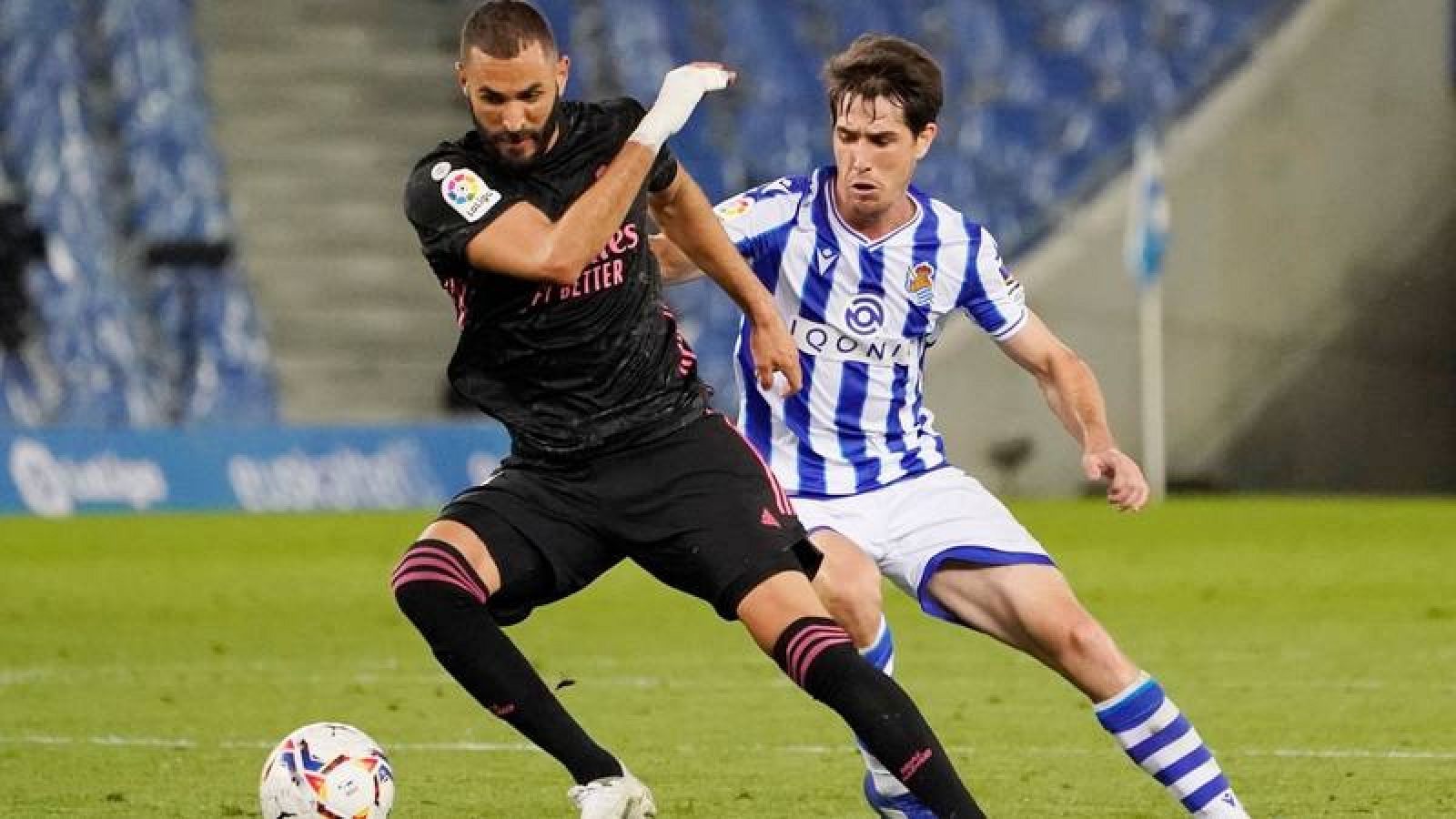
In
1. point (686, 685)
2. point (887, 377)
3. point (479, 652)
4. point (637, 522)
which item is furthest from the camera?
point (686, 685)

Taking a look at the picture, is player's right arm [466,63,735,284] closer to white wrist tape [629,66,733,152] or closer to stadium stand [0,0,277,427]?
white wrist tape [629,66,733,152]

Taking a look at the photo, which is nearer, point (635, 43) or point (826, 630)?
point (826, 630)

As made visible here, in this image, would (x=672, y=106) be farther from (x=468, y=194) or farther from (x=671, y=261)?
(x=671, y=261)

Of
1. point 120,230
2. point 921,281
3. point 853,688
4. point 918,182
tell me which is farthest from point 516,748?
point 918,182

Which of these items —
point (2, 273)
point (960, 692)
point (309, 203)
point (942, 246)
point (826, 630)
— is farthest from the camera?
point (309, 203)

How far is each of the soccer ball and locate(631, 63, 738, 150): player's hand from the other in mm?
1472

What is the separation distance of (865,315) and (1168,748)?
1.34 m

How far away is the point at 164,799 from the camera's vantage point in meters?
6.66

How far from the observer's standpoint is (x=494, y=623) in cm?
549

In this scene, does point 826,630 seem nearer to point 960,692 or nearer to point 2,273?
point 960,692

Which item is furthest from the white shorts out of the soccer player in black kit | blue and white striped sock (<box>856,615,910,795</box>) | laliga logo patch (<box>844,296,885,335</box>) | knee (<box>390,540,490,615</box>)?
knee (<box>390,540,490,615</box>)

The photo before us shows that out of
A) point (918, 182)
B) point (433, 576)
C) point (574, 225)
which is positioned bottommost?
point (918, 182)

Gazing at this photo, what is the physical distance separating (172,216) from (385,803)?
1798 centimetres

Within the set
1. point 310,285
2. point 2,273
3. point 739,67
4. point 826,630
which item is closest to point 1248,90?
point 739,67
